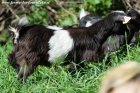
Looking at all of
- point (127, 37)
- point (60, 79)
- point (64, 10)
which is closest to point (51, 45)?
point (60, 79)

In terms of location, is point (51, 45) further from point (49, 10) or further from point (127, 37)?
point (49, 10)

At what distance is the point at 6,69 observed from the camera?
18.8 feet

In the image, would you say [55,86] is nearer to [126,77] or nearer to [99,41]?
[99,41]

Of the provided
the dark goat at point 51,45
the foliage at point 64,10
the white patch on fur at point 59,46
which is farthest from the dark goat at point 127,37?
the foliage at point 64,10

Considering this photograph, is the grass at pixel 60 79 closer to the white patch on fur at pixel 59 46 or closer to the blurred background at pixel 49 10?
the white patch on fur at pixel 59 46

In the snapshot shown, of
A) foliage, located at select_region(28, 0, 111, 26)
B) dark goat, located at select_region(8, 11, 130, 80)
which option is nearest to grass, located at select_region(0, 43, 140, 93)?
dark goat, located at select_region(8, 11, 130, 80)

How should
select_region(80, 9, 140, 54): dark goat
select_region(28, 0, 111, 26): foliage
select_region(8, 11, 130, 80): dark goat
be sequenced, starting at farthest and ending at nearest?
select_region(28, 0, 111, 26): foliage, select_region(80, 9, 140, 54): dark goat, select_region(8, 11, 130, 80): dark goat

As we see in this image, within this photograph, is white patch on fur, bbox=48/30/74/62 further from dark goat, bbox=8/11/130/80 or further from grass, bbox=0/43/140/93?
grass, bbox=0/43/140/93

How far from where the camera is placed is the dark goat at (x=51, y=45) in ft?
17.9

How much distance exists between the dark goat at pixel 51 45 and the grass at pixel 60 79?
0.40ft

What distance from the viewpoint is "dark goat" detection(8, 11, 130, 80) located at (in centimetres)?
546

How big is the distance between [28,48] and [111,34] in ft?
3.66

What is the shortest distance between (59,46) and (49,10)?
2.64 m

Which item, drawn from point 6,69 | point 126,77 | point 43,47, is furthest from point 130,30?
point 126,77
